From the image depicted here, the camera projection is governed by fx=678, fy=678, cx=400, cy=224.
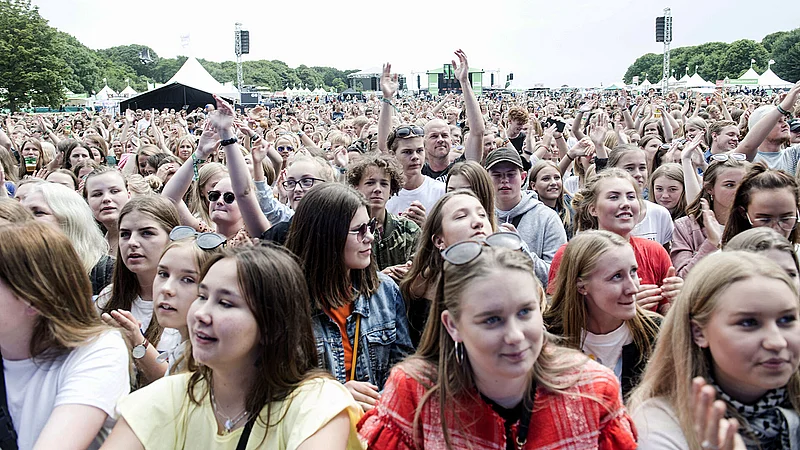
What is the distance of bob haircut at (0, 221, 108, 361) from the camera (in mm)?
2408

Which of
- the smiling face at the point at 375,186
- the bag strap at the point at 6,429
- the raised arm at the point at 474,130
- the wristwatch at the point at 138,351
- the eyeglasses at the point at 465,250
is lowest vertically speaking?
the bag strap at the point at 6,429

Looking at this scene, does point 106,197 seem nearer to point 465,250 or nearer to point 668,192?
point 465,250

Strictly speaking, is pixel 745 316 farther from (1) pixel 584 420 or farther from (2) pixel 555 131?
(2) pixel 555 131

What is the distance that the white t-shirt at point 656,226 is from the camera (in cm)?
489

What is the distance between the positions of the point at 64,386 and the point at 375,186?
2474 millimetres

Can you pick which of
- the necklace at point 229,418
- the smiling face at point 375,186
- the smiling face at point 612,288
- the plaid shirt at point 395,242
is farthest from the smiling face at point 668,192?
the necklace at point 229,418

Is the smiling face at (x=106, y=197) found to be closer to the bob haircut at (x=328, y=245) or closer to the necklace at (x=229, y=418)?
the bob haircut at (x=328, y=245)

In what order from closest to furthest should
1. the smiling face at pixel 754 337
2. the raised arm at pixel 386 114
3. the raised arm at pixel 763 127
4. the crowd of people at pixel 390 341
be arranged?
1. the smiling face at pixel 754 337
2. the crowd of people at pixel 390 341
3. the raised arm at pixel 763 127
4. the raised arm at pixel 386 114

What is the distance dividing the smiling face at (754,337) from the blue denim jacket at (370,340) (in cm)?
143

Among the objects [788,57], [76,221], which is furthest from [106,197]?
[788,57]

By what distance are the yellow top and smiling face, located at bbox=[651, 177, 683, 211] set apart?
4.24 meters

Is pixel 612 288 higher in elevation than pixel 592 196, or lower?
lower

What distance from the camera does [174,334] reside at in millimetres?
3299

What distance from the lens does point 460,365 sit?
2.28m
